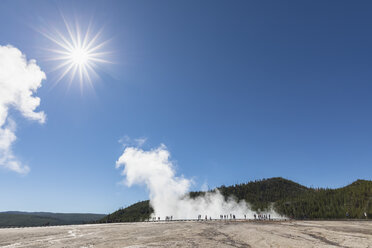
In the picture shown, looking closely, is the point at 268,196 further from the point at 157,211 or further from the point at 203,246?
the point at 203,246

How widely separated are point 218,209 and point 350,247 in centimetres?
13139

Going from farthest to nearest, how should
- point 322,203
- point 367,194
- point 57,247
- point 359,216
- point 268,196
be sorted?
point 268,196
point 322,203
point 367,194
point 359,216
point 57,247

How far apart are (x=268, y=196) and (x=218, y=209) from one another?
7285 cm

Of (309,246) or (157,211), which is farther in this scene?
(157,211)

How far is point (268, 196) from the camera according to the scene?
188m

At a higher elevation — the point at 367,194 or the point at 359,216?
the point at 367,194

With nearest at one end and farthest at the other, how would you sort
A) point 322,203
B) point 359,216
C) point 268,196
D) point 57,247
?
point 57,247 → point 359,216 → point 322,203 → point 268,196

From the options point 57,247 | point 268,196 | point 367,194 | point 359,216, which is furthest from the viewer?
point 268,196

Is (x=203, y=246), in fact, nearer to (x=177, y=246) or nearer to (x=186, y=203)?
(x=177, y=246)

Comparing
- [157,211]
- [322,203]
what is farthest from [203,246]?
→ [157,211]

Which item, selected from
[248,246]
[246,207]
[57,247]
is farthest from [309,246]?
[246,207]

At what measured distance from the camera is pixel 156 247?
17.0m

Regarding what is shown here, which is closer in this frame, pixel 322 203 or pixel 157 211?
pixel 322 203

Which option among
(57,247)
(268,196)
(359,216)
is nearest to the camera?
(57,247)
